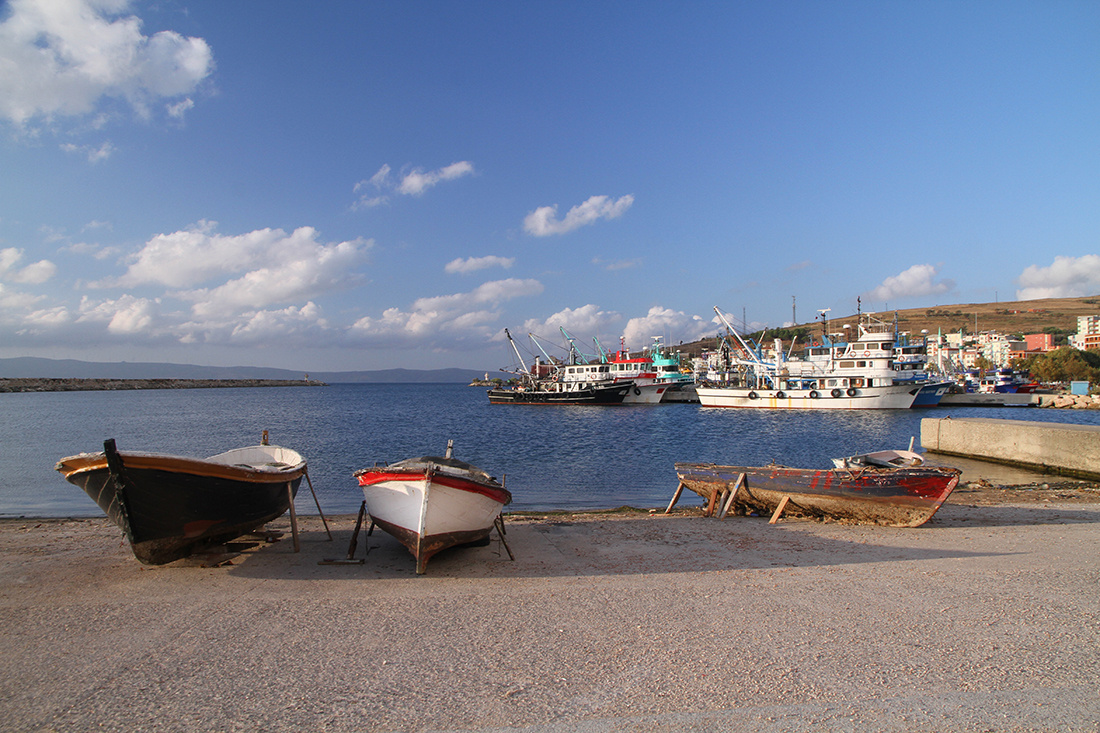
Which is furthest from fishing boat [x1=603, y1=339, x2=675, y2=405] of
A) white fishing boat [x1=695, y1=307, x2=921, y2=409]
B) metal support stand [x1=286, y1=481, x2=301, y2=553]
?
metal support stand [x1=286, y1=481, x2=301, y2=553]

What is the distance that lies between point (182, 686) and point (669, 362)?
80.3 meters

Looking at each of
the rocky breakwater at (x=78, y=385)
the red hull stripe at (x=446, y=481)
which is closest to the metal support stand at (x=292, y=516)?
the red hull stripe at (x=446, y=481)

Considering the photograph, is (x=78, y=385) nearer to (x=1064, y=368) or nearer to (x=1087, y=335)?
(x=1064, y=368)

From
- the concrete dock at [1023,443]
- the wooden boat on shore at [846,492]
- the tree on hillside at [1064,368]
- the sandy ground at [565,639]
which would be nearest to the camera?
the sandy ground at [565,639]

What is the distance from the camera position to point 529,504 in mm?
16562

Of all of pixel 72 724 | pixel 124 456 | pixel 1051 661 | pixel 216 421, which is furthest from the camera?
pixel 216 421

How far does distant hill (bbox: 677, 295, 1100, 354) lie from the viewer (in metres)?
144

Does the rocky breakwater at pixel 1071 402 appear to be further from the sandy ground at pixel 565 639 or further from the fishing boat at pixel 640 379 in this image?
the sandy ground at pixel 565 639

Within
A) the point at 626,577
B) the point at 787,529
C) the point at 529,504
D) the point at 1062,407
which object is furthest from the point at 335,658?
the point at 1062,407

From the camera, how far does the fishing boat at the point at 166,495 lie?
7.07m

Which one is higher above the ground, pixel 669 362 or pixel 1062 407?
pixel 669 362

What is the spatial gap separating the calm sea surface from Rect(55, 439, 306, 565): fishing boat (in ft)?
24.1

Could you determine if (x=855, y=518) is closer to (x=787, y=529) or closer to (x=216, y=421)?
(x=787, y=529)

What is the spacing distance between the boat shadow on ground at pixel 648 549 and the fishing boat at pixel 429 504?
1.44 feet
